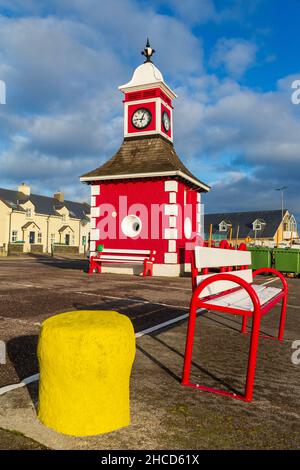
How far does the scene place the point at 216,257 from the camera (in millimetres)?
4906

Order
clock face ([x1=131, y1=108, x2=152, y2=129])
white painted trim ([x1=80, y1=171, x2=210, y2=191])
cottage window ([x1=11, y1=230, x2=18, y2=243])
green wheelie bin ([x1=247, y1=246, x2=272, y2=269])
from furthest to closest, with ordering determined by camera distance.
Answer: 1. cottage window ([x1=11, y1=230, x2=18, y2=243])
2. green wheelie bin ([x1=247, y1=246, x2=272, y2=269])
3. clock face ([x1=131, y1=108, x2=152, y2=129])
4. white painted trim ([x1=80, y1=171, x2=210, y2=191])

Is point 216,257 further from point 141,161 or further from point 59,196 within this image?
point 59,196

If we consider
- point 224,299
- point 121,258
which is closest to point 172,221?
point 121,258

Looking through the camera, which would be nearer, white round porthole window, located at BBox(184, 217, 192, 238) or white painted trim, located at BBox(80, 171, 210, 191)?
white painted trim, located at BBox(80, 171, 210, 191)

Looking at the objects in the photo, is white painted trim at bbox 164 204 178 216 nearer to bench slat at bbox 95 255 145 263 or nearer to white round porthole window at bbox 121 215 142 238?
white round porthole window at bbox 121 215 142 238

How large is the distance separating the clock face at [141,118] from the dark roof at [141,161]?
71 cm

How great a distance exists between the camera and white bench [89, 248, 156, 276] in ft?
51.4

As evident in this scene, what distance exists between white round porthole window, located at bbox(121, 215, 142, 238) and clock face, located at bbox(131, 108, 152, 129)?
4.96m

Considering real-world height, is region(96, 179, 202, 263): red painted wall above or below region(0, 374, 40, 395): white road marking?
above

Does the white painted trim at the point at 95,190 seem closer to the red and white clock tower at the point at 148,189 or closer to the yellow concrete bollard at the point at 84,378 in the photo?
the red and white clock tower at the point at 148,189

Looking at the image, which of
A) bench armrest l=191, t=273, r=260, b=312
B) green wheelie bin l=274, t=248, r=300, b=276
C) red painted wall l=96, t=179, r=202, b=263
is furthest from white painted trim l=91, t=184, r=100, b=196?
bench armrest l=191, t=273, r=260, b=312
